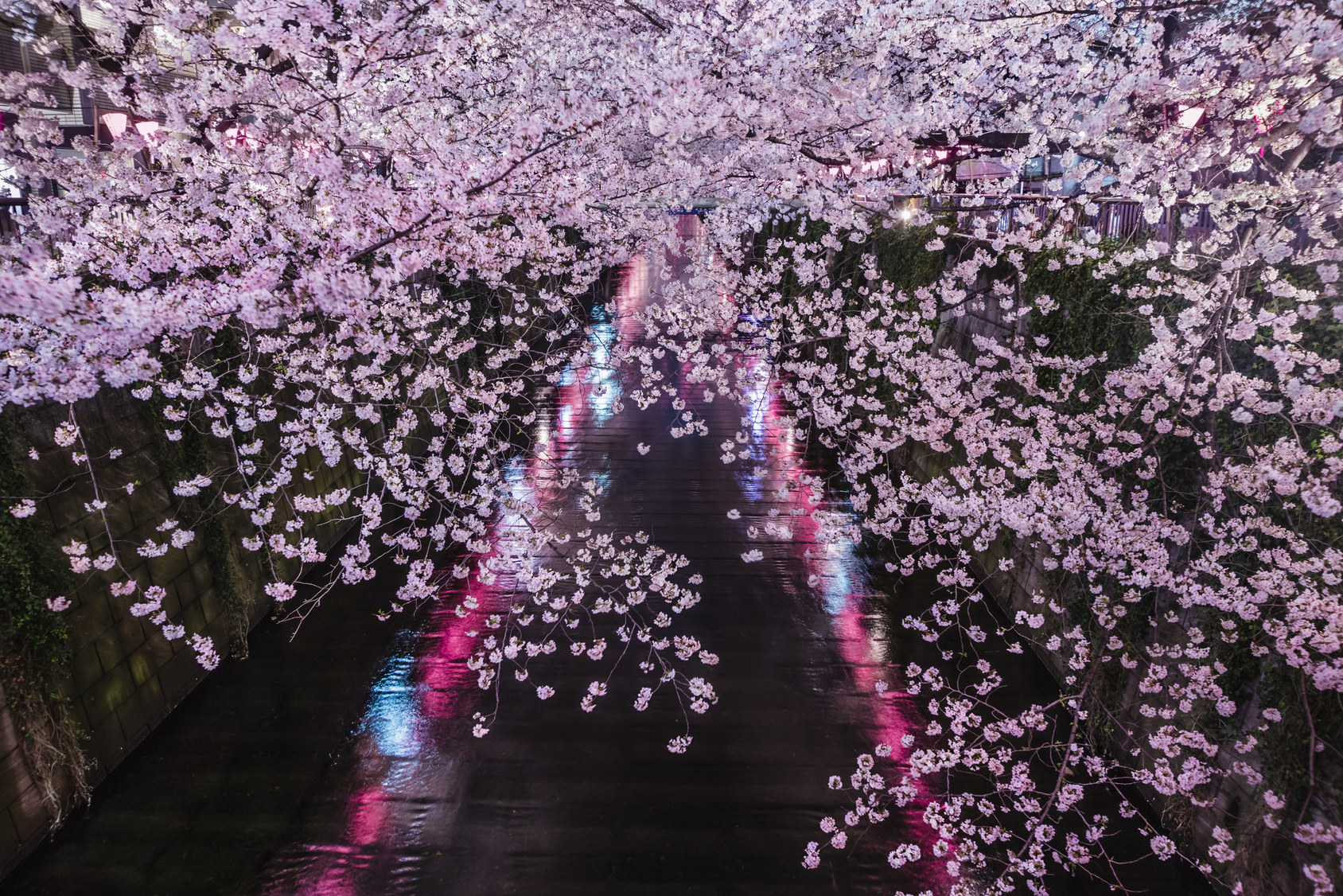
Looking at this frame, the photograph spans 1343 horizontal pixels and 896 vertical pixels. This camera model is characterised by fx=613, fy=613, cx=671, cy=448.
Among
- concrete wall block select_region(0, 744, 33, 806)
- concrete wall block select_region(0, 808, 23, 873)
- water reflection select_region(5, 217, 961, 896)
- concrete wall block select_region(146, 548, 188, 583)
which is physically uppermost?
concrete wall block select_region(146, 548, 188, 583)

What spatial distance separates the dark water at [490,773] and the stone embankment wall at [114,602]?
355mm

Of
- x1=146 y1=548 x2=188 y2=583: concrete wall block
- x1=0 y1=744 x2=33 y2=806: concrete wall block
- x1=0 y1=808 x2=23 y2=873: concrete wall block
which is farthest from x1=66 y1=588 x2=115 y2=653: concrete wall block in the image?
x1=0 y1=808 x2=23 y2=873: concrete wall block

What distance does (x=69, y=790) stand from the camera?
5.48 meters

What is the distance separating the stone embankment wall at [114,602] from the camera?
5105 mm

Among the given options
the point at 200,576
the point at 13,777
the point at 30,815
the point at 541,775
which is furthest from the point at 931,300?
the point at 30,815

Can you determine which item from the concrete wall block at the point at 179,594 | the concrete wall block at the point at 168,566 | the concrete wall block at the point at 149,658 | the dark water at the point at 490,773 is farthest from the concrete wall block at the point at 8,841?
the concrete wall block at the point at 168,566

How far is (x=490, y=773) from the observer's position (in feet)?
20.2

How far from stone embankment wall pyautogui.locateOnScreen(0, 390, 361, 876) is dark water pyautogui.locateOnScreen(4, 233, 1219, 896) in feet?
1.17

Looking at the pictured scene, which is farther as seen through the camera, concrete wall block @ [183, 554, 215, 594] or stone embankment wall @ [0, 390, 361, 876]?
concrete wall block @ [183, 554, 215, 594]

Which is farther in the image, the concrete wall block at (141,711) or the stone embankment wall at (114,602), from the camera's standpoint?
the concrete wall block at (141,711)

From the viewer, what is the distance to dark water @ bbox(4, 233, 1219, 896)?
17.2 feet

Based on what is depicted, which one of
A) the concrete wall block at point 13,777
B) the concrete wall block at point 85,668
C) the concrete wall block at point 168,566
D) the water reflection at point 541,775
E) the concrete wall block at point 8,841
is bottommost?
the water reflection at point 541,775

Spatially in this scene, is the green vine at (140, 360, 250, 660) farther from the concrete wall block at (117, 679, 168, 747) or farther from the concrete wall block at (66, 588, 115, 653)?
the concrete wall block at (66, 588, 115, 653)

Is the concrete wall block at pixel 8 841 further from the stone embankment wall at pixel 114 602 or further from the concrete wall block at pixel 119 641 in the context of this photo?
A: the concrete wall block at pixel 119 641
